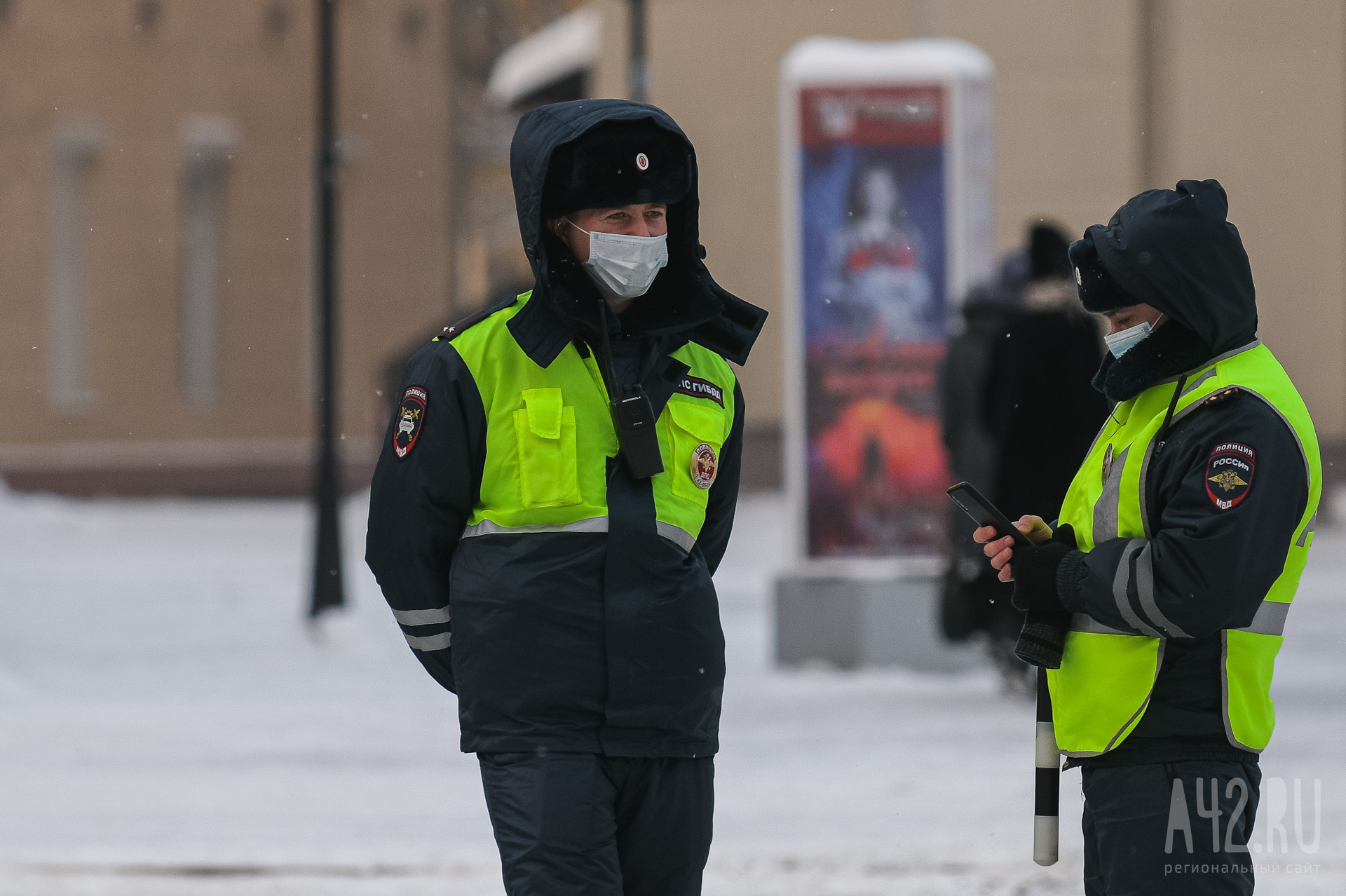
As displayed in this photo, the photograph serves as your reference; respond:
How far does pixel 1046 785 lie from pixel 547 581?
3.11 feet

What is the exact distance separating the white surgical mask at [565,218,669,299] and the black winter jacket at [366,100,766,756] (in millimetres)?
35

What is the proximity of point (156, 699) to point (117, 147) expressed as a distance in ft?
48.8

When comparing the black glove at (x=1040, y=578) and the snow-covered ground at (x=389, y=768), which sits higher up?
the black glove at (x=1040, y=578)

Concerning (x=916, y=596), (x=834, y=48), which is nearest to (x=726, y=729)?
(x=916, y=596)

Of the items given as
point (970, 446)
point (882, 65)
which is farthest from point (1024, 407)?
point (882, 65)

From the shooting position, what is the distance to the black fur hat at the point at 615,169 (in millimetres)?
3305

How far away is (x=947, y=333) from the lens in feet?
32.9

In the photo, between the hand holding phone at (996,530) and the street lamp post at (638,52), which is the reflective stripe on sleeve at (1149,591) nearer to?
the hand holding phone at (996,530)

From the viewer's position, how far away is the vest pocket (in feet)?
10.4

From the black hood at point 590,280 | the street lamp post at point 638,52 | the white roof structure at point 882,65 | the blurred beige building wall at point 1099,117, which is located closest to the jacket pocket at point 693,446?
the black hood at point 590,280

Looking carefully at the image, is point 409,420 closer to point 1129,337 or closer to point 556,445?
point 556,445

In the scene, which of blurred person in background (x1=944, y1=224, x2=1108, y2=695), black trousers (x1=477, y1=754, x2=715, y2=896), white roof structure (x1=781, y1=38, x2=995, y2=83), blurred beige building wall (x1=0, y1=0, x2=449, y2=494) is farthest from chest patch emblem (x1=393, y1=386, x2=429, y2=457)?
blurred beige building wall (x1=0, y1=0, x2=449, y2=494)

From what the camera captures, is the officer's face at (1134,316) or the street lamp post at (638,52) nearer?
the officer's face at (1134,316)

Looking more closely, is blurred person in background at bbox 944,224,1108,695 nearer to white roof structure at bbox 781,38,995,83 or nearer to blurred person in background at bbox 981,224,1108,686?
blurred person in background at bbox 981,224,1108,686
